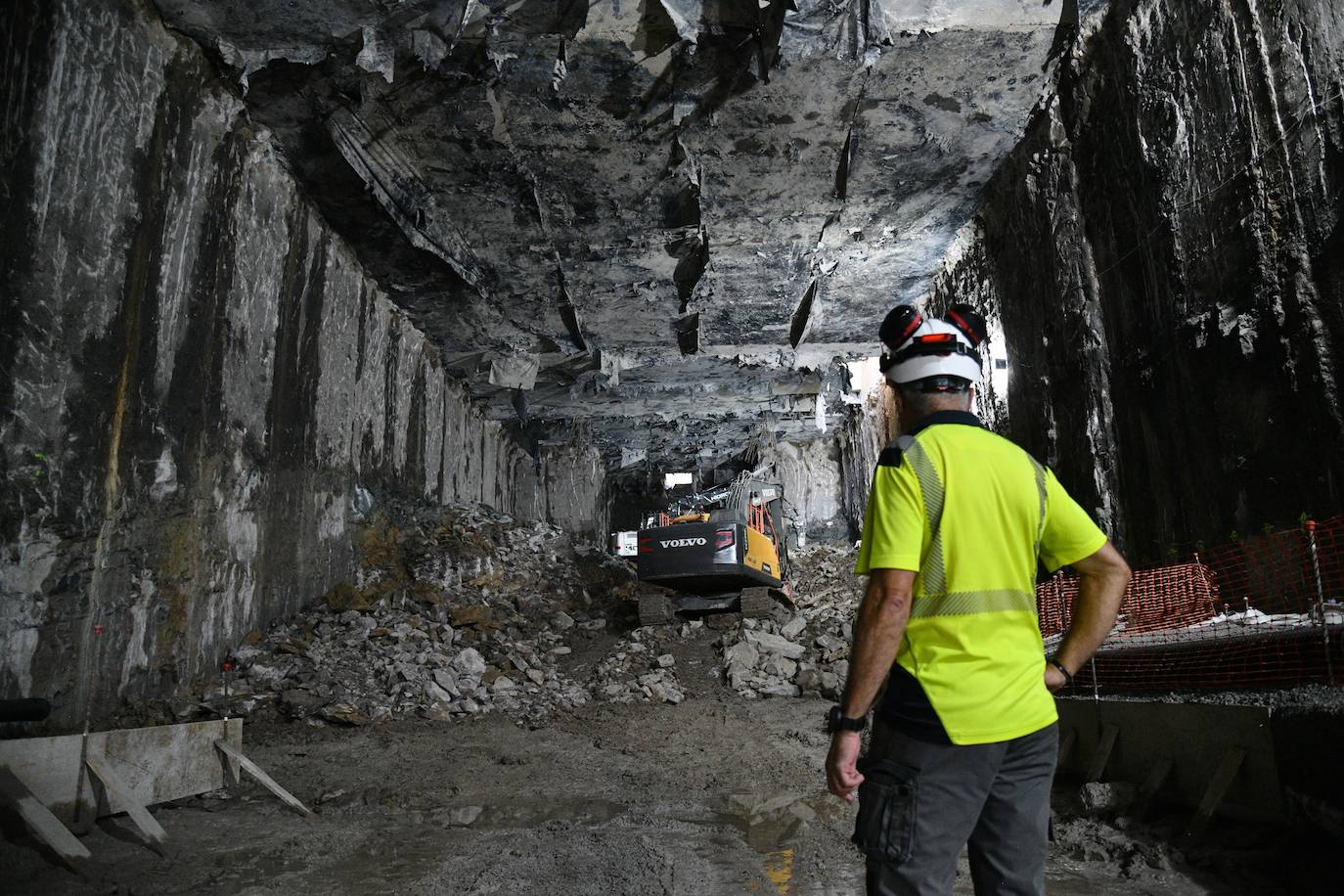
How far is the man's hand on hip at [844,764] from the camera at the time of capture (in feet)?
5.94

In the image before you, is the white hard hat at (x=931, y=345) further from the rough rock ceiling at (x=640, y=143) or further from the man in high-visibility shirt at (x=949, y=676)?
the rough rock ceiling at (x=640, y=143)

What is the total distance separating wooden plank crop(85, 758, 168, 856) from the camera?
4297 millimetres

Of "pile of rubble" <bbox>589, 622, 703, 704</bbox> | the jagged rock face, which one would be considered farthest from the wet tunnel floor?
the jagged rock face

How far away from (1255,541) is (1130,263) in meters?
2.61

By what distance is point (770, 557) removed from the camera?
1380 cm

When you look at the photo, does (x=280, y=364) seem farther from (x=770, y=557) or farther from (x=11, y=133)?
(x=770, y=557)

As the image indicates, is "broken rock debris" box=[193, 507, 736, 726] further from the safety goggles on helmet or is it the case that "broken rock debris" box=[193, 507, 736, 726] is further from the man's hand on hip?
the safety goggles on helmet

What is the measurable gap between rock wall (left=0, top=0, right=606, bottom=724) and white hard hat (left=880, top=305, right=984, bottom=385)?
5.68 metres

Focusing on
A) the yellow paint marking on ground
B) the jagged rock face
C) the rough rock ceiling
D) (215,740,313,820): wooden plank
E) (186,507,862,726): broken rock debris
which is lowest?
the yellow paint marking on ground

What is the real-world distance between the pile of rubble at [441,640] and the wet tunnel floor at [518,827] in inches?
25.3

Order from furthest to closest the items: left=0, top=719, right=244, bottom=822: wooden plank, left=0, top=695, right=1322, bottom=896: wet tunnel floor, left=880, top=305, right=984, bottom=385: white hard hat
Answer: left=0, top=719, right=244, bottom=822: wooden plank
left=0, top=695, right=1322, bottom=896: wet tunnel floor
left=880, top=305, right=984, bottom=385: white hard hat

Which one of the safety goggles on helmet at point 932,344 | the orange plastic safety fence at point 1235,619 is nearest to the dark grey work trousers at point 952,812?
the safety goggles on helmet at point 932,344

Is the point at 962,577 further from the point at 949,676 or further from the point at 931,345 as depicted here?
the point at 931,345

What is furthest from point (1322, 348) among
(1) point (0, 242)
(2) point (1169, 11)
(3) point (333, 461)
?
(3) point (333, 461)
